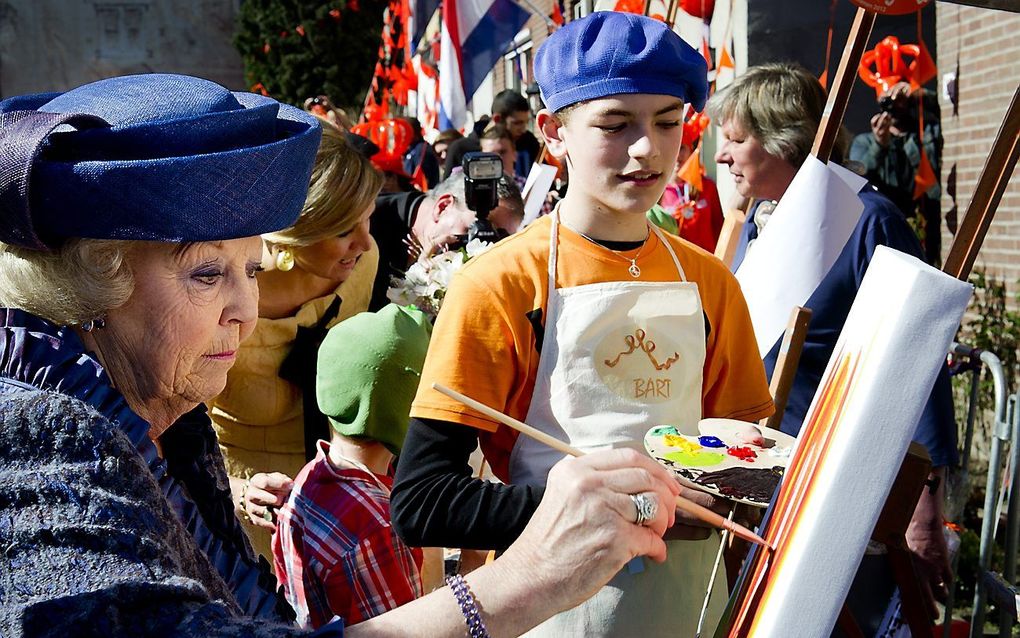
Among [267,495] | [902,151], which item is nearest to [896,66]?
[902,151]

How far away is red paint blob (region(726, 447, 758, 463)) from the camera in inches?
62.4

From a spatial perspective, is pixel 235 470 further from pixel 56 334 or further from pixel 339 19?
pixel 339 19

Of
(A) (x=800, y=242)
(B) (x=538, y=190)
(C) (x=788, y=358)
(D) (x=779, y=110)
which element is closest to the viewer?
(C) (x=788, y=358)

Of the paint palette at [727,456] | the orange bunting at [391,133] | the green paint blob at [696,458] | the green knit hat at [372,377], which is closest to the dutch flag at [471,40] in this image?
the orange bunting at [391,133]

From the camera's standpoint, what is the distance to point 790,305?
2287 mm

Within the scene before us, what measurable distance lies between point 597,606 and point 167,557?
925 mm

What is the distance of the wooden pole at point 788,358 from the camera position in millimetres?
2117

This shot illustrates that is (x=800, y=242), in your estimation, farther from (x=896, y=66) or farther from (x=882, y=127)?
(x=896, y=66)

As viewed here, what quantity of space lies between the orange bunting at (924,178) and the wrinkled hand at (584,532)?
234 inches

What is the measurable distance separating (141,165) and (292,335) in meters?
1.71

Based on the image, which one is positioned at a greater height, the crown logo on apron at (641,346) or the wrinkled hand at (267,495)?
the crown logo on apron at (641,346)

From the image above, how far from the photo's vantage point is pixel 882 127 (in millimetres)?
6793

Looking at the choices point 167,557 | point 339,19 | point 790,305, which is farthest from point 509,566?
point 339,19

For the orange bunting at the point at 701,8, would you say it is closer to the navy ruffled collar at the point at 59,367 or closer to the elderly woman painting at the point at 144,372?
the elderly woman painting at the point at 144,372
